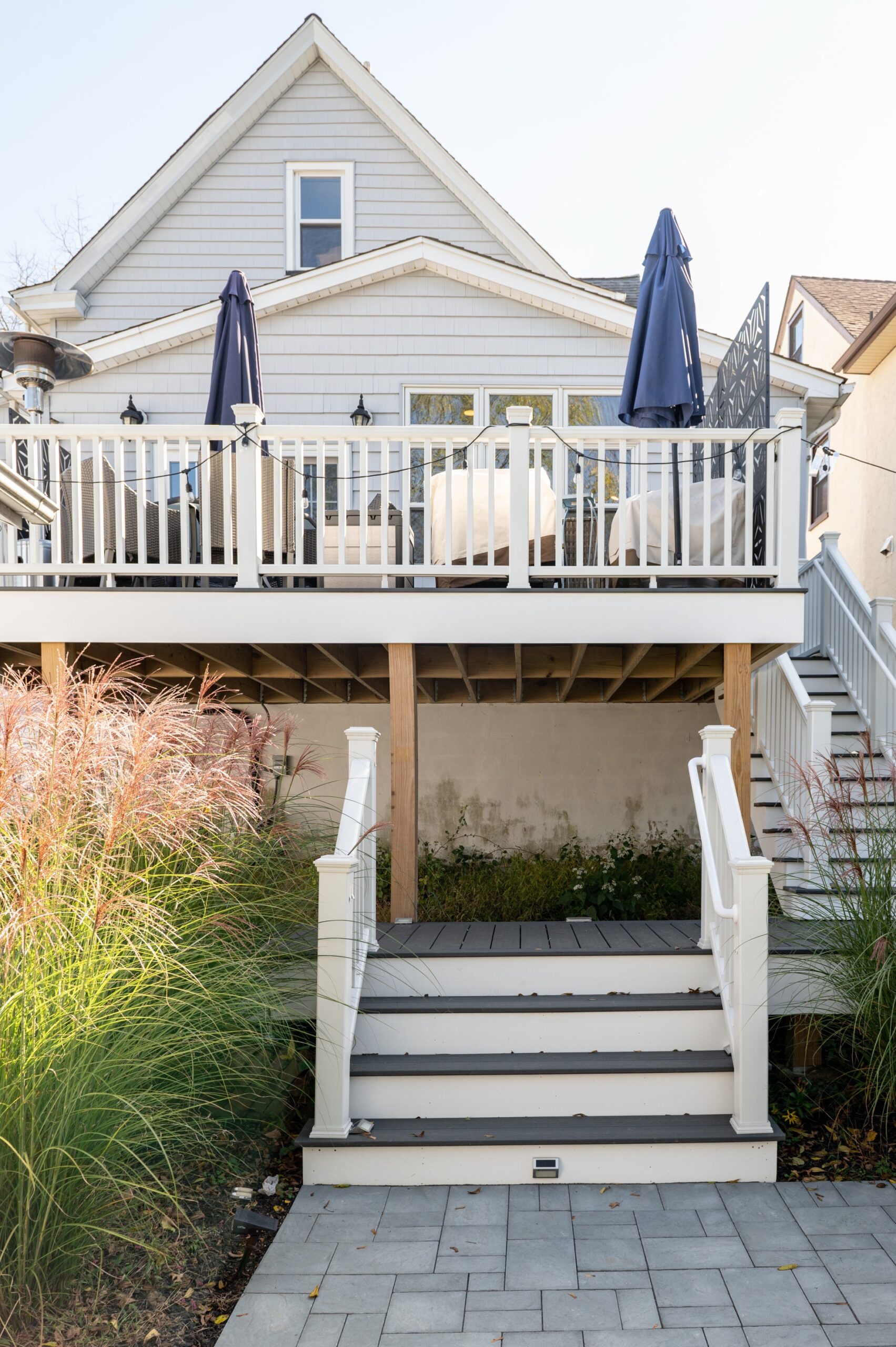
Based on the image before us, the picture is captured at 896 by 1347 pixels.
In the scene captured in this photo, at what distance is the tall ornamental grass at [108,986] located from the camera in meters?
2.50

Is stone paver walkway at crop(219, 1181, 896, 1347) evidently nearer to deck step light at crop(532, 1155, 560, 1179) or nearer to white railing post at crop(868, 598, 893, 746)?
deck step light at crop(532, 1155, 560, 1179)

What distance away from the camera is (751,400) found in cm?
618

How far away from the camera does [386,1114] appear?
12.3 feet

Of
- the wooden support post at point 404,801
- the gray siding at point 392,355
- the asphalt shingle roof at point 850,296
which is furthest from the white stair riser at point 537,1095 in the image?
the asphalt shingle roof at point 850,296

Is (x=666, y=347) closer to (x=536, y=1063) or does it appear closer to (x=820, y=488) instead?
(x=536, y=1063)

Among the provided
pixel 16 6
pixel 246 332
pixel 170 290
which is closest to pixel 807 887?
pixel 246 332

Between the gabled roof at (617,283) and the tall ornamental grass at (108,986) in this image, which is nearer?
the tall ornamental grass at (108,986)

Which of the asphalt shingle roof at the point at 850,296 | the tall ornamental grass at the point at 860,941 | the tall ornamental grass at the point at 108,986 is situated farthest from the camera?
the asphalt shingle roof at the point at 850,296

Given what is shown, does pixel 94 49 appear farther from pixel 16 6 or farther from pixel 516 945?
pixel 516 945

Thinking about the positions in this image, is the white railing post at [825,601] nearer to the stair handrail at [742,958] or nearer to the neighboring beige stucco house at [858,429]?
the neighboring beige stucco house at [858,429]

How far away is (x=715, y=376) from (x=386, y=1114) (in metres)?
7.12

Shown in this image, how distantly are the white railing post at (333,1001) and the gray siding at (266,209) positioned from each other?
721 cm

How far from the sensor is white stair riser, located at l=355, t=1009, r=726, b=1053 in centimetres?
397

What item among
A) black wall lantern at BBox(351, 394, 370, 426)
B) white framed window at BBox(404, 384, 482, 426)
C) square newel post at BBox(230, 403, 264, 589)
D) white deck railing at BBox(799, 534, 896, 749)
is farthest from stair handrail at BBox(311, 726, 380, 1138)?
white framed window at BBox(404, 384, 482, 426)
